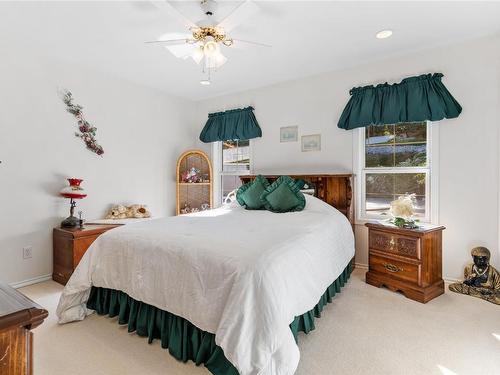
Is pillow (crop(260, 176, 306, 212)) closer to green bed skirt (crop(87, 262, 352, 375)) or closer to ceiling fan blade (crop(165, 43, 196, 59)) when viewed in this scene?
green bed skirt (crop(87, 262, 352, 375))

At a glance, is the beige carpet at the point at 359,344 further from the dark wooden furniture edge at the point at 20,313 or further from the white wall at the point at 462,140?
the dark wooden furniture edge at the point at 20,313

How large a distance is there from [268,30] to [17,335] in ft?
9.37

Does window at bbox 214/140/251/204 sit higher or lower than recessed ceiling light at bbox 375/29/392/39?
lower

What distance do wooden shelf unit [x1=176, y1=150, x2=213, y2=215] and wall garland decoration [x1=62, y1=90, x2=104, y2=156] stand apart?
1.37 meters

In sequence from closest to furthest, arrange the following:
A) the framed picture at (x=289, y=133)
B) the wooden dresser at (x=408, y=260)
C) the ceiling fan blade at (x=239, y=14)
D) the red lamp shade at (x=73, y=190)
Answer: the ceiling fan blade at (x=239, y=14)
the wooden dresser at (x=408, y=260)
the red lamp shade at (x=73, y=190)
the framed picture at (x=289, y=133)

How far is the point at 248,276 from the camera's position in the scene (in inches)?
60.9

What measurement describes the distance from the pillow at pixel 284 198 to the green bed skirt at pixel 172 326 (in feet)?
3.56

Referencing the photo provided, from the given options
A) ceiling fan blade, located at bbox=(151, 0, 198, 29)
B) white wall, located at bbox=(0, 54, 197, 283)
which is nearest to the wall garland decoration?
white wall, located at bbox=(0, 54, 197, 283)

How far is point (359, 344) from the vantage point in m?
1.97

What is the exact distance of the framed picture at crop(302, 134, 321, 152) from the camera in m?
3.90

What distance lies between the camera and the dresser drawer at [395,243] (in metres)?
2.71

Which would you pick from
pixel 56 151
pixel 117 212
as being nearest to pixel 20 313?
pixel 56 151

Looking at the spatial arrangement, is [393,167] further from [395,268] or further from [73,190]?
[73,190]

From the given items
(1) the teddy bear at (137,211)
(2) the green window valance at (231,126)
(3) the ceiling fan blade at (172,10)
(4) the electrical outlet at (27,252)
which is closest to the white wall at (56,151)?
(4) the electrical outlet at (27,252)
